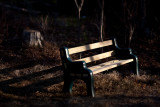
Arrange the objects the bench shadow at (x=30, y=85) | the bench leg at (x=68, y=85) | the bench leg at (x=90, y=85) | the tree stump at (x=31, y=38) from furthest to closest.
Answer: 1. the tree stump at (x=31, y=38)
2. the bench shadow at (x=30, y=85)
3. the bench leg at (x=68, y=85)
4. the bench leg at (x=90, y=85)

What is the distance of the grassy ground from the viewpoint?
4.74 metres

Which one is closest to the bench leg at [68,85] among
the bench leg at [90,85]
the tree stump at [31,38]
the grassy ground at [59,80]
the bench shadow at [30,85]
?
the grassy ground at [59,80]

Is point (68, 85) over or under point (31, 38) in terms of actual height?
under

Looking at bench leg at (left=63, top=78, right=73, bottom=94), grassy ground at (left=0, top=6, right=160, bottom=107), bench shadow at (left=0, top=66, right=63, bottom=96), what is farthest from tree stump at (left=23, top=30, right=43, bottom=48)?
bench leg at (left=63, top=78, right=73, bottom=94)

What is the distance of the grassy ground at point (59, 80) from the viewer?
474 centimetres

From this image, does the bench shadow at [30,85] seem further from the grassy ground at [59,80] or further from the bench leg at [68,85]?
the bench leg at [68,85]

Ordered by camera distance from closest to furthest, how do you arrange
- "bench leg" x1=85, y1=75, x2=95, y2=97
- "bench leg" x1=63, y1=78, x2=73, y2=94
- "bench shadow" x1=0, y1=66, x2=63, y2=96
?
1. "bench leg" x1=85, y1=75, x2=95, y2=97
2. "bench leg" x1=63, y1=78, x2=73, y2=94
3. "bench shadow" x1=0, y1=66, x2=63, y2=96

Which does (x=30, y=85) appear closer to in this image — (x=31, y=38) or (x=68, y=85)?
(x=68, y=85)

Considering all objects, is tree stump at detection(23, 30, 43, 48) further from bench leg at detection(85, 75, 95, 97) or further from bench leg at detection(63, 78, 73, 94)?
bench leg at detection(85, 75, 95, 97)

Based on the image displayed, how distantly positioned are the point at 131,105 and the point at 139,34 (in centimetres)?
521

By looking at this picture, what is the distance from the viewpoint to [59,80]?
5.89m

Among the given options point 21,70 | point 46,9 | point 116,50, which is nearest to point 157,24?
point 116,50

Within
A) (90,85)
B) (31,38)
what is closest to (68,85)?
(90,85)

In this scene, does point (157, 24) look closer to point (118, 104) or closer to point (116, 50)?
point (116, 50)
